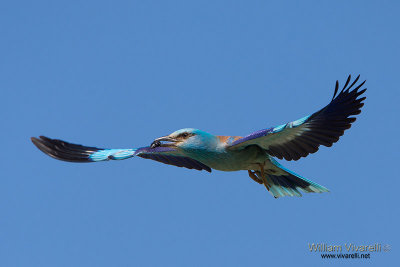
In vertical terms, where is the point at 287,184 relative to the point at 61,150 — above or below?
below

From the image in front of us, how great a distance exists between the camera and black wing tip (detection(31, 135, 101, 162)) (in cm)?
1304

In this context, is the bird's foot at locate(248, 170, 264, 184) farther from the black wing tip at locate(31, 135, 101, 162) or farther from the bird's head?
the black wing tip at locate(31, 135, 101, 162)

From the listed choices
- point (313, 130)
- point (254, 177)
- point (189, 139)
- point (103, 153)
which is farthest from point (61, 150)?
point (313, 130)

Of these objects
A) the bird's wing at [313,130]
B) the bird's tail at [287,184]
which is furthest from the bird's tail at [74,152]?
the bird's wing at [313,130]

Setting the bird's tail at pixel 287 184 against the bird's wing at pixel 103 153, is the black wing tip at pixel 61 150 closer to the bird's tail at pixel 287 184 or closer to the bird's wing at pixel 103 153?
the bird's wing at pixel 103 153

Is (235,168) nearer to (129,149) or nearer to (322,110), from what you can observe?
(322,110)

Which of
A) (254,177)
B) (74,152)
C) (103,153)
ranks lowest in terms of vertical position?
(254,177)

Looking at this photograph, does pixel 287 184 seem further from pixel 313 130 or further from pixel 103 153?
pixel 103 153

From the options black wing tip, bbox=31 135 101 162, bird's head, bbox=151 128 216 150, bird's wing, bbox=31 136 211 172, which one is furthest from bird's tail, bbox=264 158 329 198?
black wing tip, bbox=31 135 101 162

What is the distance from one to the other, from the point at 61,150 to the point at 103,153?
0.79 meters

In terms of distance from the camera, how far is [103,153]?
43.7 ft

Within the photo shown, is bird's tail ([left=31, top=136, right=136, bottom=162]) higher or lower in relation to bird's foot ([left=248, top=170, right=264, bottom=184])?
higher

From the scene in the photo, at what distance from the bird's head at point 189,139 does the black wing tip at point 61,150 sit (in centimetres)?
235

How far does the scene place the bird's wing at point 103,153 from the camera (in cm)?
1251
